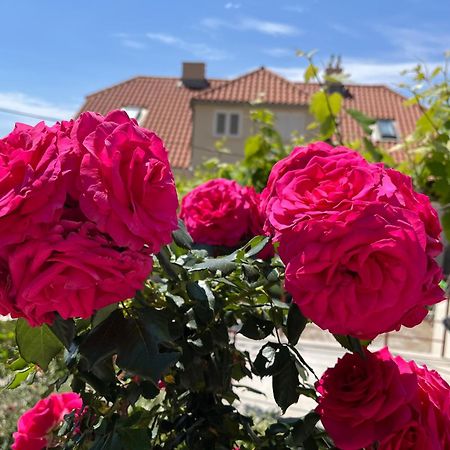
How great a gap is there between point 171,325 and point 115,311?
3.9 inches

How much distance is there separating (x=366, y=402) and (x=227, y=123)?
1827 centimetres

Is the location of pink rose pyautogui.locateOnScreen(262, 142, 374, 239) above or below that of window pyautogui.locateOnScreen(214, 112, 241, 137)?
above

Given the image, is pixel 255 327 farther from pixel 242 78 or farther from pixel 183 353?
pixel 242 78

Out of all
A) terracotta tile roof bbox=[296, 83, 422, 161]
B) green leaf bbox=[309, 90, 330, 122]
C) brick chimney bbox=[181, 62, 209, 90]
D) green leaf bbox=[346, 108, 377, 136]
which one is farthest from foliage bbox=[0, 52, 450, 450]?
brick chimney bbox=[181, 62, 209, 90]

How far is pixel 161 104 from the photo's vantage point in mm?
20625

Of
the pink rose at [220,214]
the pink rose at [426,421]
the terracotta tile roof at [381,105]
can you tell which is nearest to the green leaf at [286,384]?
the pink rose at [426,421]

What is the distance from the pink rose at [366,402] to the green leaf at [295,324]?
111 millimetres

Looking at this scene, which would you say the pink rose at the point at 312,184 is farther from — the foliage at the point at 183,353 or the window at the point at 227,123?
the window at the point at 227,123

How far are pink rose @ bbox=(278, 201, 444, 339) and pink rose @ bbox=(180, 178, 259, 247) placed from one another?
0.35m

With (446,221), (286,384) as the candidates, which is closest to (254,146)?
(446,221)

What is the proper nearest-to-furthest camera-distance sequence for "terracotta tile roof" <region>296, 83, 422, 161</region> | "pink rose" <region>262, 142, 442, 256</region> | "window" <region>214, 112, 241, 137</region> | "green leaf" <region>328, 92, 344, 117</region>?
"pink rose" <region>262, 142, 442, 256</region> < "green leaf" <region>328, 92, 344, 117</region> < "window" <region>214, 112, 241, 137</region> < "terracotta tile roof" <region>296, 83, 422, 161</region>

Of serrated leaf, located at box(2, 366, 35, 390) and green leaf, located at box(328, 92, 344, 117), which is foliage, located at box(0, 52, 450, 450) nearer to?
serrated leaf, located at box(2, 366, 35, 390)

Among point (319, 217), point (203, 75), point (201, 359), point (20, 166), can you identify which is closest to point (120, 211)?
point (20, 166)

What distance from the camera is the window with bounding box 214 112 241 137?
18.6 meters
